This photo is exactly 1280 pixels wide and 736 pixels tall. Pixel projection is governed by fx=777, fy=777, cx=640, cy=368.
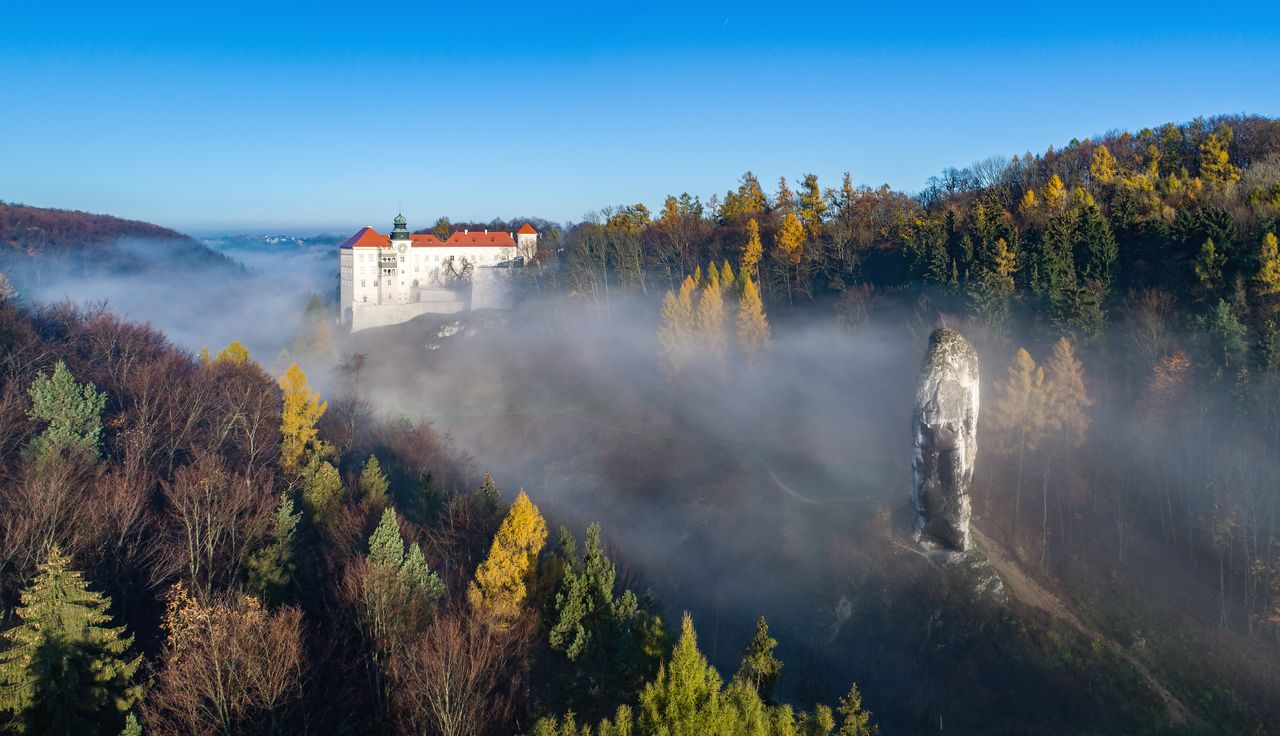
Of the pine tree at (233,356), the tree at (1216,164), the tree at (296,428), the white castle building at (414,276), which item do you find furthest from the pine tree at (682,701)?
the white castle building at (414,276)

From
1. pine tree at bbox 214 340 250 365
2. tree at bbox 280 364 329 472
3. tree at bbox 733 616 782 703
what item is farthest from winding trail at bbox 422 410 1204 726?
pine tree at bbox 214 340 250 365

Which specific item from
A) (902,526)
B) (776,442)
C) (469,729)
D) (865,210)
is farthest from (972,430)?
(865,210)

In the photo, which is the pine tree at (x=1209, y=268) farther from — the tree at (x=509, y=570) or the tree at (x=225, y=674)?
the tree at (x=225, y=674)

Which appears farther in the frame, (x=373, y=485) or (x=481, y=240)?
(x=481, y=240)

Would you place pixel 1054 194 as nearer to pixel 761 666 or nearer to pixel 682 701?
pixel 761 666

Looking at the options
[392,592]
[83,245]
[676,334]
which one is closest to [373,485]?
[392,592]

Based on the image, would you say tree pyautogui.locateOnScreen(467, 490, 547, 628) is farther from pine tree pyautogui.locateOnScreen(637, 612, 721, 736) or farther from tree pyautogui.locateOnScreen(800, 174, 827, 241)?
tree pyautogui.locateOnScreen(800, 174, 827, 241)

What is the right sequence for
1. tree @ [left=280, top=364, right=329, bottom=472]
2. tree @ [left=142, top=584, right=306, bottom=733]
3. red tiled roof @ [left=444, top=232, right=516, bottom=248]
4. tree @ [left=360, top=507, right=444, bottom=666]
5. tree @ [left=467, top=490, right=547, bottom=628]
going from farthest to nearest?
red tiled roof @ [left=444, top=232, right=516, bottom=248] → tree @ [left=280, top=364, right=329, bottom=472] → tree @ [left=467, top=490, right=547, bottom=628] → tree @ [left=360, top=507, right=444, bottom=666] → tree @ [left=142, top=584, right=306, bottom=733]
